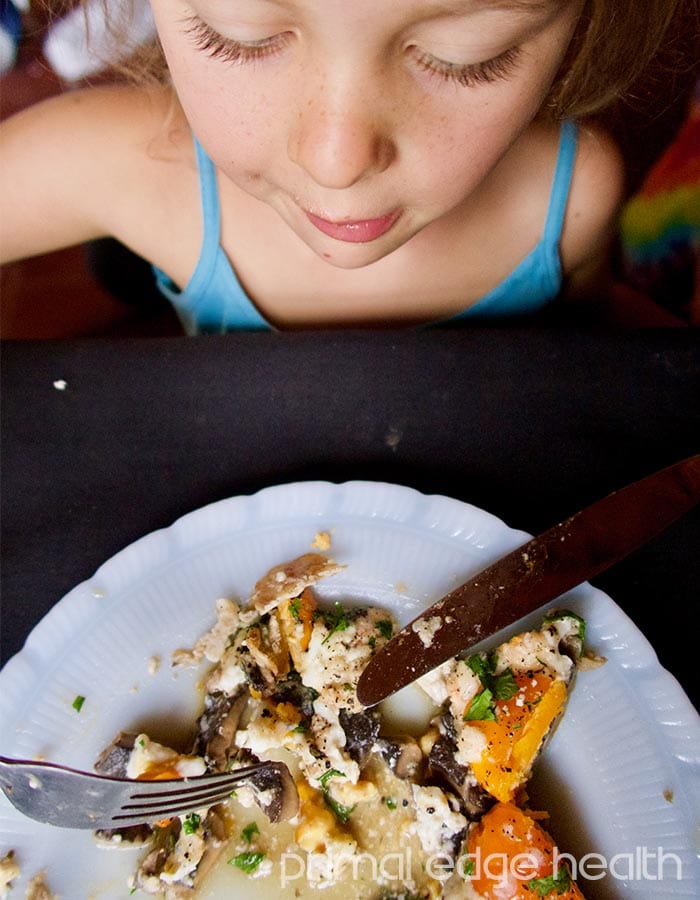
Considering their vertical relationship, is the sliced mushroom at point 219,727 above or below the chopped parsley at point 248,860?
above

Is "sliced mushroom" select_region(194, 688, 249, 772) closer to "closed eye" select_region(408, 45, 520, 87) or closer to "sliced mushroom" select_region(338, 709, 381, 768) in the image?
"sliced mushroom" select_region(338, 709, 381, 768)

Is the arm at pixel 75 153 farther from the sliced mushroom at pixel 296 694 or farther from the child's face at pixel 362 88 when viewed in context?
the sliced mushroom at pixel 296 694

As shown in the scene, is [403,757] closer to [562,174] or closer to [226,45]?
[226,45]

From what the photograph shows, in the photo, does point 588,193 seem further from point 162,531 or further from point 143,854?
point 143,854

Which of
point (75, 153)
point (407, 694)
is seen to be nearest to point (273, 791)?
point (407, 694)

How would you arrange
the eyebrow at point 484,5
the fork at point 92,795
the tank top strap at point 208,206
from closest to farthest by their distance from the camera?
the eyebrow at point 484,5, the fork at point 92,795, the tank top strap at point 208,206

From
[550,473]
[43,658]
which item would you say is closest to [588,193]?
[550,473]

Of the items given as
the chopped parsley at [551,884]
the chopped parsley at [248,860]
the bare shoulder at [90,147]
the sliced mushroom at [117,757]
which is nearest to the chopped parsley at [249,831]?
the chopped parsley at [248,860]

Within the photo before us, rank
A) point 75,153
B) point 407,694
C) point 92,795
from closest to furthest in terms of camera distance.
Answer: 1. point 92,795
2. point 407,694
3. point 75,153

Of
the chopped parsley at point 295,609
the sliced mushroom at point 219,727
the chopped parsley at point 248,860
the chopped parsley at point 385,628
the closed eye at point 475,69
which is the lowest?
the chopped parsley at point 248,860
